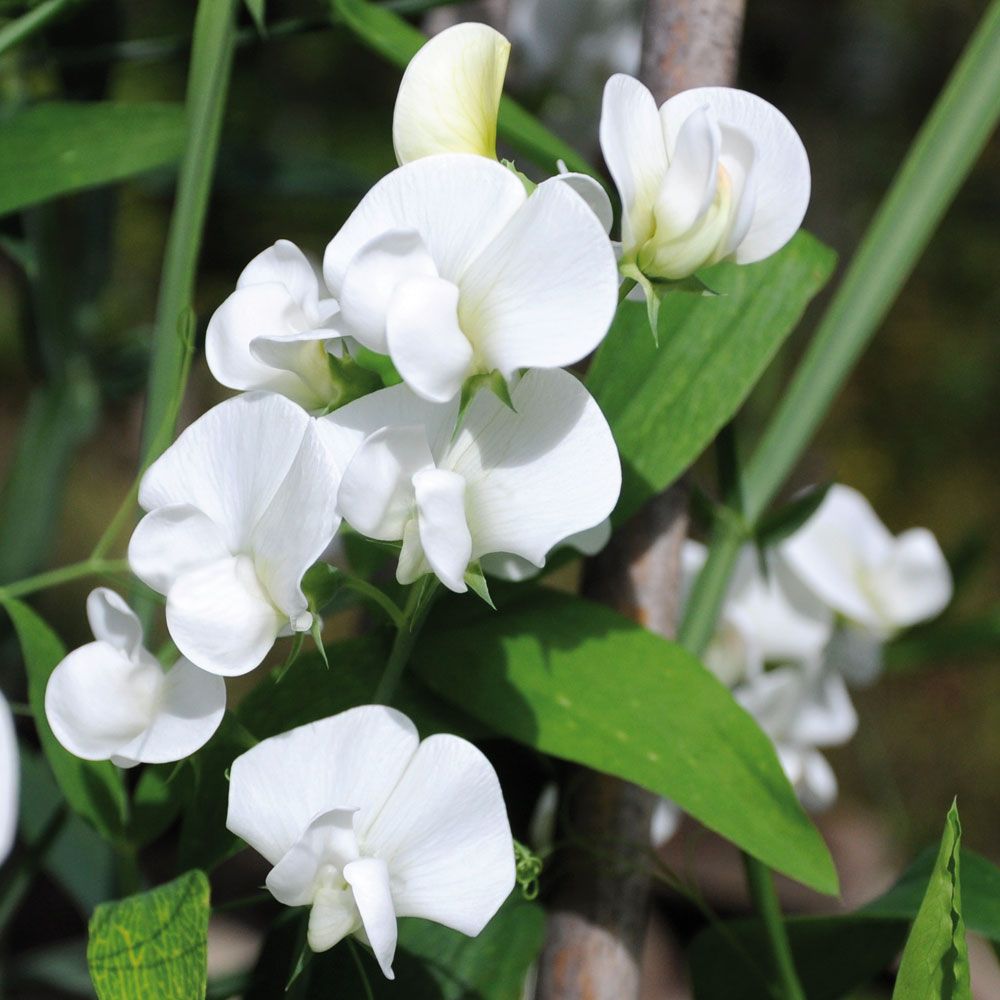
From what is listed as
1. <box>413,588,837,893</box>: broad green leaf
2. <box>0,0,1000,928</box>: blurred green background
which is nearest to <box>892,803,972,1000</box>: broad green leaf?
<box>413,588,837,893</box>: broad green leaf

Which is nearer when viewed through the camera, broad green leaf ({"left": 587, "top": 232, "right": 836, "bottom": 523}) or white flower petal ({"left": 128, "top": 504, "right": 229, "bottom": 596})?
white flower petal ({"left": 128, "top": 504, "right": 229, "bottom": 596})

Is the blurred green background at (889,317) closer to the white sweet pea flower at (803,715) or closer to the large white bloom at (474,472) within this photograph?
the white sweet pea flower at (803,715)

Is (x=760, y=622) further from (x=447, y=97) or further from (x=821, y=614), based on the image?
(x=447, y=97)

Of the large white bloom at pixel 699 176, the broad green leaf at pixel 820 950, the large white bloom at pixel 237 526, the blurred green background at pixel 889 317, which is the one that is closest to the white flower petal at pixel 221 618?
the large white bloom at pixel 237 526

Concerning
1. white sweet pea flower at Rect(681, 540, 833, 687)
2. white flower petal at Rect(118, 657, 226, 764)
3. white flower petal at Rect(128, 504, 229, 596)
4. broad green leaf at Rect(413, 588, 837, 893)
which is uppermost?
white flower petal at Rect(128, 504, 229, 596)

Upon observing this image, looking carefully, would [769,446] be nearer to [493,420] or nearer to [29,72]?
[493,420]

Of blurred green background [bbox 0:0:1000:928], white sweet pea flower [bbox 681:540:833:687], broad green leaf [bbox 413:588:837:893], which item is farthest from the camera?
blurred green background [bbox 0:0:1000:928]

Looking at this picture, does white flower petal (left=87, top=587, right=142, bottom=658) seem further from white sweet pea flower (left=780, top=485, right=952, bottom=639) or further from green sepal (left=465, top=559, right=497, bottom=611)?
white sweet pea flower (left=780, top=485, right=952, bottom=639)

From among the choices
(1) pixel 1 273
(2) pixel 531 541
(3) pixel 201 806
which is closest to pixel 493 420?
(2) pixel 531 541

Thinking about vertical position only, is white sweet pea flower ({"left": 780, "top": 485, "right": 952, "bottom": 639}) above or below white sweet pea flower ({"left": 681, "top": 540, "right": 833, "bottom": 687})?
above
